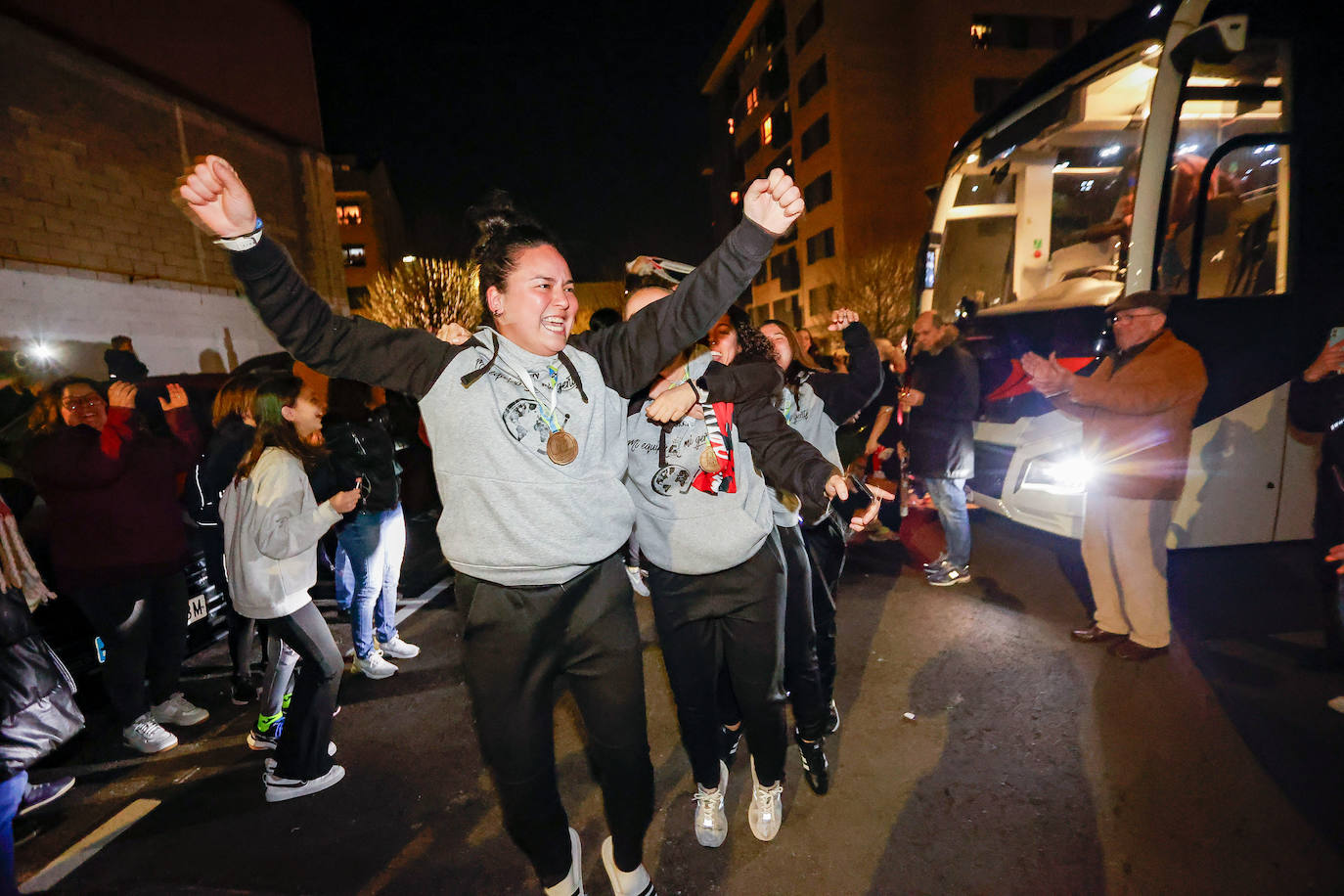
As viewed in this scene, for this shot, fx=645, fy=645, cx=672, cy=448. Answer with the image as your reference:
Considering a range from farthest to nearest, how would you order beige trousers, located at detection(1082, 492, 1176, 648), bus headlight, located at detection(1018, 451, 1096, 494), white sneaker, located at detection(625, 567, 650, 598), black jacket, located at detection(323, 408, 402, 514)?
white sneaker, located at detection(625, 567, 650, 598) < bus headlight, located at detection(1018, 451, 1096, 494) < black jacket, located at detection(323, 408, 402, 514) < beige trousers, located at detection(1082, 492, 1176, 648)

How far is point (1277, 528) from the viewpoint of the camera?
447 cm

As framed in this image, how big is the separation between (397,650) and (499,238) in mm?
3742

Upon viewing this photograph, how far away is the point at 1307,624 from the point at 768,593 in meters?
4.08

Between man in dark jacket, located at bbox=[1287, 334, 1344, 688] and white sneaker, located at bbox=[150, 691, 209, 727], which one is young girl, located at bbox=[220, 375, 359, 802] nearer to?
white sneaker, located at bbox=[150, 691, 209, 727]

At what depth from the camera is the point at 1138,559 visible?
150 inches

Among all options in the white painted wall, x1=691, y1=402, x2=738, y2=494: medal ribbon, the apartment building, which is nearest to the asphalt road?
x1=691, y1=402, x2=738, y2=494: medal ribbon

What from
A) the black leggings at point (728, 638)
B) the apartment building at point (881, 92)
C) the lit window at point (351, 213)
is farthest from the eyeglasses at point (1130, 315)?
the lit window at point (351, 213)

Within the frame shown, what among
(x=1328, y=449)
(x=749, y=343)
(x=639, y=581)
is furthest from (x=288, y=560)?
(x=1328, y=449)

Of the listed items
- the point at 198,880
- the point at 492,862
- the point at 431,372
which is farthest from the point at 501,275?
the point at 198,880

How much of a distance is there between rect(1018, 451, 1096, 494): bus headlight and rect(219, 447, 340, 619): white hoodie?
15.4ft

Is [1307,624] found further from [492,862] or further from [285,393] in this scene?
[285,393]

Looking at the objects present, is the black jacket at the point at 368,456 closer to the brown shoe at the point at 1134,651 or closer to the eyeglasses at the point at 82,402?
the eyeglasses at the point at 82,402

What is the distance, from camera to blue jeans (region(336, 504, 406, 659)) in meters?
4.23

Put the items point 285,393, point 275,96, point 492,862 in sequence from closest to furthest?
point 492,862
point 285,393
point 275,96
